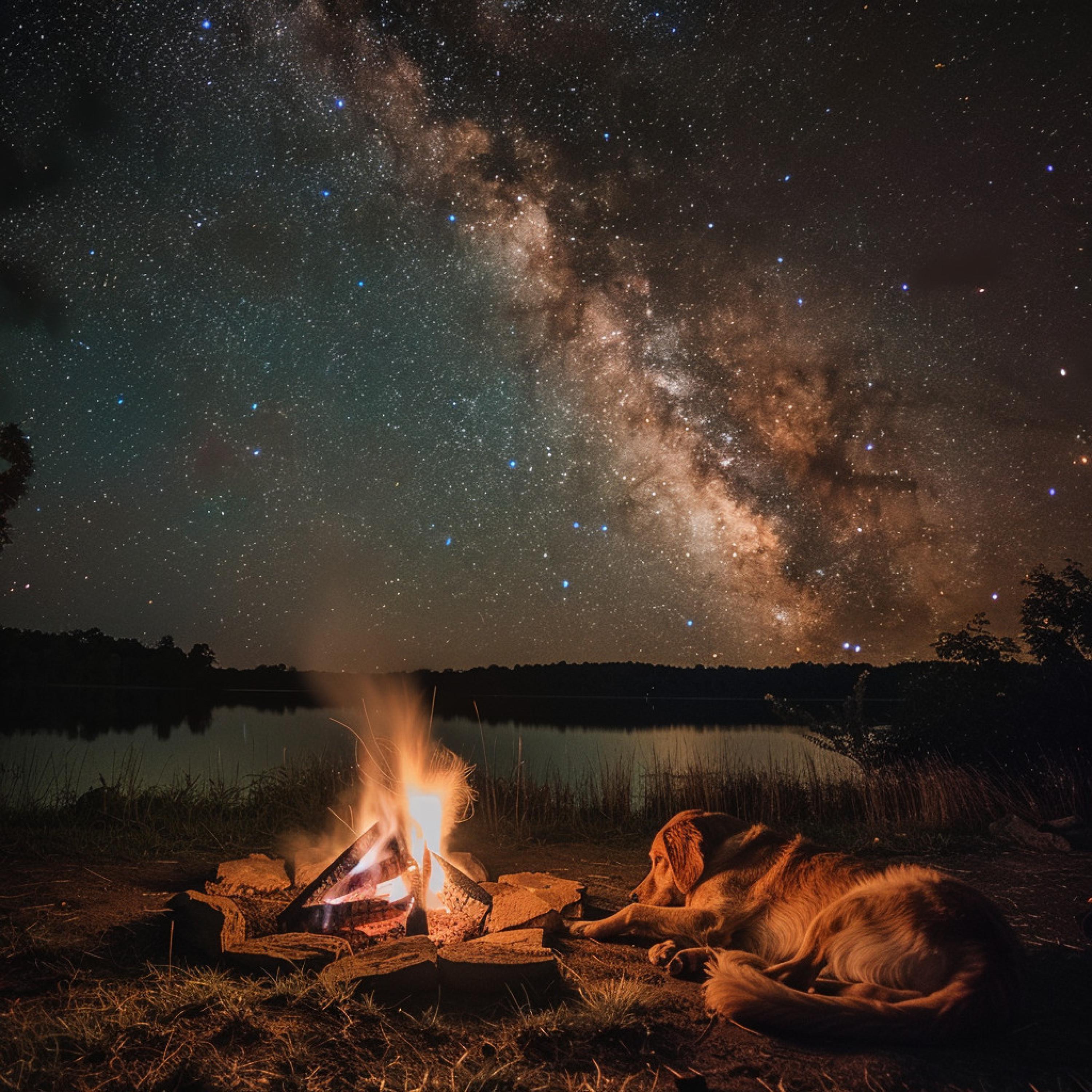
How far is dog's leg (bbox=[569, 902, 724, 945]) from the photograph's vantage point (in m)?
4.46

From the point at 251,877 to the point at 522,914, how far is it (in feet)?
7.03

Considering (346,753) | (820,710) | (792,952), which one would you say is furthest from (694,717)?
(792,952)

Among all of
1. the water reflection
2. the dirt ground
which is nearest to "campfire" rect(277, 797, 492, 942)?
the dirt ground

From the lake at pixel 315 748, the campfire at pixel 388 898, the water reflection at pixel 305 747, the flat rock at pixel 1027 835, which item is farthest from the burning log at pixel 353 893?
the flat rock at pixel 1027 835

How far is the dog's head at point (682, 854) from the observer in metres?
4.80

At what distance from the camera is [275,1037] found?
293 centimetres

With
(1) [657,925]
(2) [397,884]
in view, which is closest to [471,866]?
(2) [397,884]

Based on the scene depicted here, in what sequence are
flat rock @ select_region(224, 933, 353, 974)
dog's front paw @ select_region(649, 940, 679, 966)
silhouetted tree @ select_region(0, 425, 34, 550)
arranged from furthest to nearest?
1. silhouetted tree @ select_region(0, 425, 34, 550)
2. dog's front paw @ select_region(649, 940, 679, 966)
3. flat rock @ select_region(224, 933, 353, 974)

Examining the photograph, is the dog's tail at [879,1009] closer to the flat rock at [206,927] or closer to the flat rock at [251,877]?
the flat rock at [206,927]

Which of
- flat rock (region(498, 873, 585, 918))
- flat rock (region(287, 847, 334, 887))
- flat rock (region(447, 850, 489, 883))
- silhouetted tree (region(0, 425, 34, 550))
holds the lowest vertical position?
flat rock (region(447, 850, 489, 883))

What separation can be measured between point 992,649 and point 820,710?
3.74m

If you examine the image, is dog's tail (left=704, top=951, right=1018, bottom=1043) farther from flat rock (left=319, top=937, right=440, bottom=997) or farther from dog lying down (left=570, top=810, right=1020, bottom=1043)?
flat rock (left=319, top=937, right=440, bottom=997)

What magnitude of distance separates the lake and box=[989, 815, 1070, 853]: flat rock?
358 cm

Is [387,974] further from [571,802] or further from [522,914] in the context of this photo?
[571,802]
